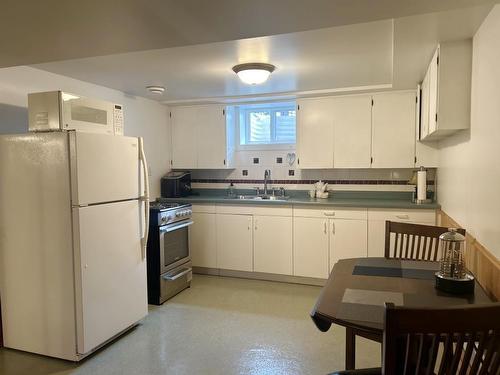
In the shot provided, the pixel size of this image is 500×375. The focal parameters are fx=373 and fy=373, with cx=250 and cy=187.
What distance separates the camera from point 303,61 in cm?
294

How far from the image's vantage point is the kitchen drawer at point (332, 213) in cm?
385

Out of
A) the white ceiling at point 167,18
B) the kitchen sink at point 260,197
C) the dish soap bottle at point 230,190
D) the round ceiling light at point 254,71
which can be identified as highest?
the round ceiling light at point 254,71

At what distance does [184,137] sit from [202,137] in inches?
10.6

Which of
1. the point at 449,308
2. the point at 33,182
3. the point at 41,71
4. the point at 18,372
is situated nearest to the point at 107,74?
the point at 41,71

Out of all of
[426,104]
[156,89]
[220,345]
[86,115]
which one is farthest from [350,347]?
[156,89]

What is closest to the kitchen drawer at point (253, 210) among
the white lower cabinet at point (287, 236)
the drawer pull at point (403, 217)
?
the white lower cabinet at point (287, 236)

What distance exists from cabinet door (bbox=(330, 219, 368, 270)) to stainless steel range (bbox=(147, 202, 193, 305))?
1576mm

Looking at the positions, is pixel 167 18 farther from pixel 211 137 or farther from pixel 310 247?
pixel 211 137

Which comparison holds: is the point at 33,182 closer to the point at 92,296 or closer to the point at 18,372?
the point at 92,296

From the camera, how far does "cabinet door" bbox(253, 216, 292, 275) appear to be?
13.6 ft

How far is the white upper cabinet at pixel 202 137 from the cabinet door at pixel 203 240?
2.38 ft

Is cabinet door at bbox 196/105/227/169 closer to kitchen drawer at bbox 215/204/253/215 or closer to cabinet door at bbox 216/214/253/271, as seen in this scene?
kitchen drawer at bbox 215/204/253/215

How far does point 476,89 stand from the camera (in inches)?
82.8

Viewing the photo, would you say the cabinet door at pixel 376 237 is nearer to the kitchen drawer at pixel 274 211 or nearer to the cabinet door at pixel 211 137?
the kitchen drawer at pixel 274 211
